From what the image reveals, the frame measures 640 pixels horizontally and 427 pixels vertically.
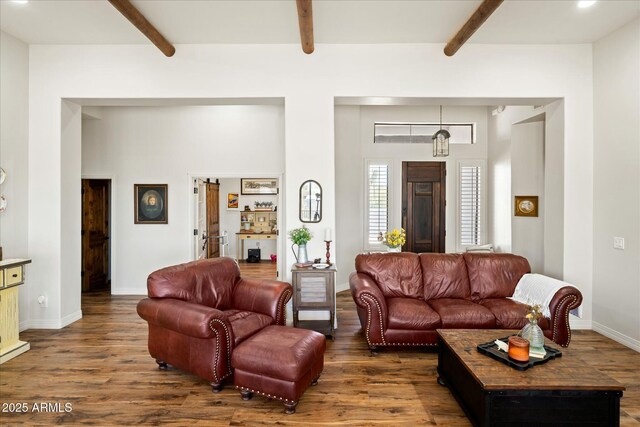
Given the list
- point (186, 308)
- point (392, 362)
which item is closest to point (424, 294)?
point (392, 362)

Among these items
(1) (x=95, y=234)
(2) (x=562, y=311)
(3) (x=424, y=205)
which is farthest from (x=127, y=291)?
(2) (x=562, y=311)

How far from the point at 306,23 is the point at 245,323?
2872mm

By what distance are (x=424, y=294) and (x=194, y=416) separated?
8.54 feet

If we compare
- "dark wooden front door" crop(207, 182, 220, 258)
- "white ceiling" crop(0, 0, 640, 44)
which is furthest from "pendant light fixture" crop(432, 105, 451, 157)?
"dark wooden front door" crop(207, 182, 220, 258)

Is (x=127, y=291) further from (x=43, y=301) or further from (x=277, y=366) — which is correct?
(x=277, y=366)

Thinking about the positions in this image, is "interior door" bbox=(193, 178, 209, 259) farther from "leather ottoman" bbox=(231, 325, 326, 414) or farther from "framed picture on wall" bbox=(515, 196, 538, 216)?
"framed picture on wall" bbox=(515, 196, 538, 216)

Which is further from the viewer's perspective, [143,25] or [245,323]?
[143,25]

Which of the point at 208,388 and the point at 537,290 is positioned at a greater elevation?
the point at 537,290

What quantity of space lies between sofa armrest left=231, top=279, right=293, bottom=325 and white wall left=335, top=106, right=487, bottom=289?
114 inches

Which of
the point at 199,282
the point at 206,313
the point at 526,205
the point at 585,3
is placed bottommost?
the point at 206,313

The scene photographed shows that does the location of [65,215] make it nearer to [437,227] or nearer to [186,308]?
[186,308]

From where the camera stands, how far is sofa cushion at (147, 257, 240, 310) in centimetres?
310

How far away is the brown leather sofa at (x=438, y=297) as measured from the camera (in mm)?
3443

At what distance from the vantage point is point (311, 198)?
14.2 feet
